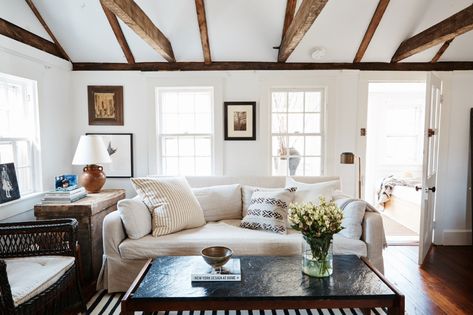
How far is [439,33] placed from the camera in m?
2.70

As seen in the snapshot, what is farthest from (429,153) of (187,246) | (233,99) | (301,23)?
(187,246)

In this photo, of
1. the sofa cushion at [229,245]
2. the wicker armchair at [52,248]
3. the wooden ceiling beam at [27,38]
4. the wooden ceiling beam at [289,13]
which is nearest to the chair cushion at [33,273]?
the wicker armchair at [52,248]

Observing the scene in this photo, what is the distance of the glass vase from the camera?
5.91 feet

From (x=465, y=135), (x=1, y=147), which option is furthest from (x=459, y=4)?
(x=1, y=147)

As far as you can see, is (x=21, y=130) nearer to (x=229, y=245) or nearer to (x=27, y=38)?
(x=27, y=38)

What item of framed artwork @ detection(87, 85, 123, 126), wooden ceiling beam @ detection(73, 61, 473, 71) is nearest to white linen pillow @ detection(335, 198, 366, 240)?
wooden ceiling beam @ detection(73, 61, 473, 71)

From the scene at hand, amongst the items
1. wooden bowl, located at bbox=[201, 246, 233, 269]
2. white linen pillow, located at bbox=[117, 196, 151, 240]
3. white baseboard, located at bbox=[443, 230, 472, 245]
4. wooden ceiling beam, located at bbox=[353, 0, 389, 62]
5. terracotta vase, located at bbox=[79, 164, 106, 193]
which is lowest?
white baseboard, located at bbox=[443, 230, 472, 245]

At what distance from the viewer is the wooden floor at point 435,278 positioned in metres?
2.31

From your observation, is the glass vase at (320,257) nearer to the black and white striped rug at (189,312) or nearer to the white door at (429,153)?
the black and white striped rug at (189,312)

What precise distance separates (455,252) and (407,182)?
189cm

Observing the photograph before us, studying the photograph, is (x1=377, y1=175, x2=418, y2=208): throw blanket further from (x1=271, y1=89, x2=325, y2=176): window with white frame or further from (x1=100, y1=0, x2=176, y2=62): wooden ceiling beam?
(x1=100, y1=0, x2=176, y2=62): wooden ceiling beam

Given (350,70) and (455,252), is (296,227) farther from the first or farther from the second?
(455,252)

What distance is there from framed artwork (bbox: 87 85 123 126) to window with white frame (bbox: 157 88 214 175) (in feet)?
1.61

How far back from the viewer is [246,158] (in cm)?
362
